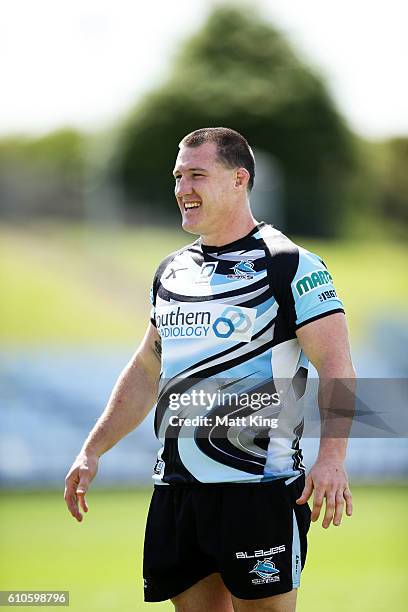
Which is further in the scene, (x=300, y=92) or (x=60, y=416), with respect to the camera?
(x=300, y=92)

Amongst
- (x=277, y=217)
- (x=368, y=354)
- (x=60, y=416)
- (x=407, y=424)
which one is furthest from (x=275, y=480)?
(x=277, y=217)

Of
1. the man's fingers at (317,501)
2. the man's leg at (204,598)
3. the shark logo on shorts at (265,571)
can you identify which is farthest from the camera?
the man's leg at (204,598)

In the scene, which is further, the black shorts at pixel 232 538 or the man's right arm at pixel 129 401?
the man's right arm at pixel 129 401

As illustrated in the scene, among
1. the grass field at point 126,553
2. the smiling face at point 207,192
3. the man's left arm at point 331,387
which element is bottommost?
the grass field at point 126,553

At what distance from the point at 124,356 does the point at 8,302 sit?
1575 centimetres

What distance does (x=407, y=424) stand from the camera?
4332 mm

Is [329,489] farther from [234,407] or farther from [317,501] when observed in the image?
[234,407]

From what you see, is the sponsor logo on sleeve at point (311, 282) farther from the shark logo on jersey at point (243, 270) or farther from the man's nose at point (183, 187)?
the man's nose at point (183, 187)

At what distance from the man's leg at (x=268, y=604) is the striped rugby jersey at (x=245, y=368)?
15.1 inches

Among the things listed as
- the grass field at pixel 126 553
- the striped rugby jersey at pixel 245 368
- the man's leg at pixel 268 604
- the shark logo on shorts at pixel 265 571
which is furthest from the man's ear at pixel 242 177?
the grass field at pixel 126 553

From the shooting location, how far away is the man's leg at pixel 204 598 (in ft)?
12.4

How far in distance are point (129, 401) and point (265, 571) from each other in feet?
2.90

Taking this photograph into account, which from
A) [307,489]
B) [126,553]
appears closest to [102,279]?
[126,553]

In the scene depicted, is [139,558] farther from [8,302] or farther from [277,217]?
[277,217]
